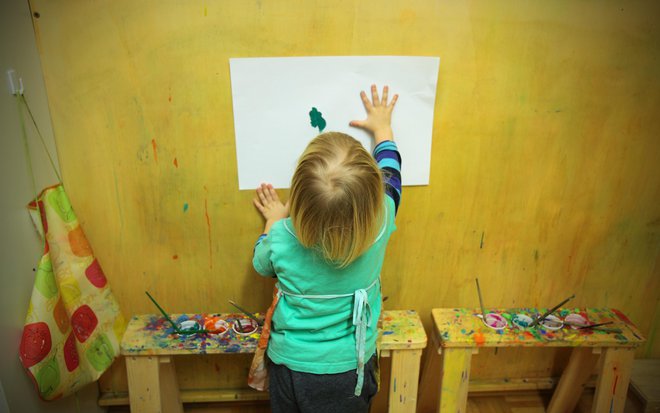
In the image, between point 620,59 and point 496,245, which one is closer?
point 620,59

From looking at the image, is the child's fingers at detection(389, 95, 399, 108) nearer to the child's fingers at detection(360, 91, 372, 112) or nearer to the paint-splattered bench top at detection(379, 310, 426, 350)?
the child's fingers at detection(360, 91, 372, 112)

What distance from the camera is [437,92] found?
43.2 inches

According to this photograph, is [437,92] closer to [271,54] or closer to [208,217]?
[271,54]

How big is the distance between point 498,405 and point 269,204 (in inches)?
43.4

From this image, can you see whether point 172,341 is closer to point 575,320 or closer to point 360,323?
point 360,323

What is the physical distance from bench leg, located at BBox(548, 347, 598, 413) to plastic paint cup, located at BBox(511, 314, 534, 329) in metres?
0.22

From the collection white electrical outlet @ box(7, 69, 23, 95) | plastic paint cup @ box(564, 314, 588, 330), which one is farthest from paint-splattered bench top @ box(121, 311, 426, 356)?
white electrical outlet @ box(7, 69, 23, 95)

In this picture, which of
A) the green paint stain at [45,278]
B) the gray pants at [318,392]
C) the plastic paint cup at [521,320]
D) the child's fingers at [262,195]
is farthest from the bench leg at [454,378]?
the green paint stain at [45,278]

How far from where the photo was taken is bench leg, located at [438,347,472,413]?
46.9 inches

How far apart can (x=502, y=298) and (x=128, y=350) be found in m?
1.10

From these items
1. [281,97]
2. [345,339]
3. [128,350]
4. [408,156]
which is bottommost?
[128,350]

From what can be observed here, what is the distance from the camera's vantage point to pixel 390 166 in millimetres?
1017

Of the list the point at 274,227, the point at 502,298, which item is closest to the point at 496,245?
the point at 502,298

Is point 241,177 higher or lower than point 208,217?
higher
